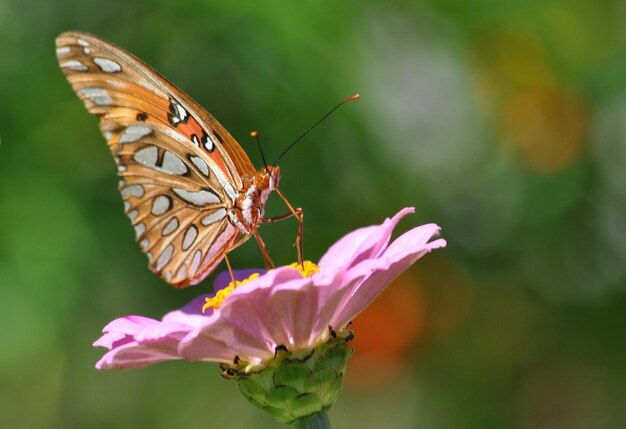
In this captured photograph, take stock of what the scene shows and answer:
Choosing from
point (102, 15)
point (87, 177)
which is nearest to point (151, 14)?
point (102, 15)

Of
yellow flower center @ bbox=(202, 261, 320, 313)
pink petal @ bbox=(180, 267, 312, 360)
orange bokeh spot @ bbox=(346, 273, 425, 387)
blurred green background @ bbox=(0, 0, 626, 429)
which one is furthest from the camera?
orange bokeh spot @ bbox=(346, 273, 425, 387)

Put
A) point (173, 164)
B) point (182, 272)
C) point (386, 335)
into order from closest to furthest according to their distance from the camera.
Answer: point (182, 272), point (173, 164), point (386, 335)

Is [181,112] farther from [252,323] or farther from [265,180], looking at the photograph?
[252,323]

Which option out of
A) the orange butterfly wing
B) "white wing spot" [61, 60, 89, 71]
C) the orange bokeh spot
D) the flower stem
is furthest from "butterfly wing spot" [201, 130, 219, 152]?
the orange bokeh spot

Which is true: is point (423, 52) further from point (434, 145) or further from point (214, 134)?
point (214, 134)

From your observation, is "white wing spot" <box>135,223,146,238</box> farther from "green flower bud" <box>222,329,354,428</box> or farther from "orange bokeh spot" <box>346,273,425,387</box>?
"orange bokeh spot" <box>346,273,425,387</box>

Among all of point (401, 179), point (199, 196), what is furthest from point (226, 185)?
point (401, 179)
